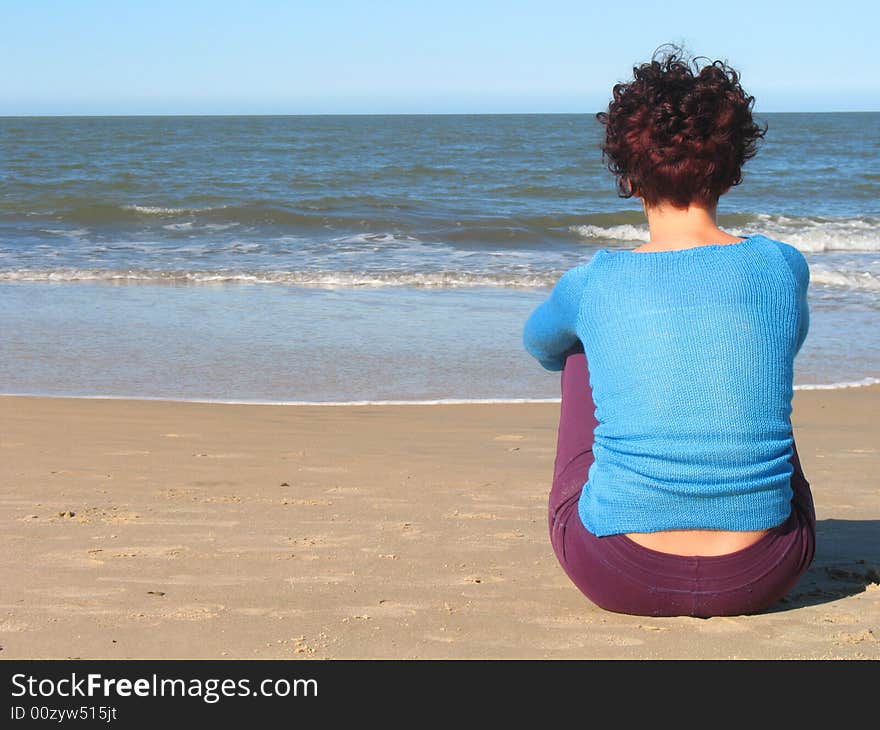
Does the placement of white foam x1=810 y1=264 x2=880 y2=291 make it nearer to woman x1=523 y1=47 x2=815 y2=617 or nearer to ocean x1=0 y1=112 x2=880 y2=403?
ocean x1=0 y1=112 x2=880 y2=403

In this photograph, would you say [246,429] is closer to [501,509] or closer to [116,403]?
[116,403]

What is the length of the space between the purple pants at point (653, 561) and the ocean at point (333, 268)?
3.85m

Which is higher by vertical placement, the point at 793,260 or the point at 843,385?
the point at 793,260

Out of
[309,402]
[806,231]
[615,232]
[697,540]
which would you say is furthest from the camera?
[615,232]

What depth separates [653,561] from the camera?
2504 mm

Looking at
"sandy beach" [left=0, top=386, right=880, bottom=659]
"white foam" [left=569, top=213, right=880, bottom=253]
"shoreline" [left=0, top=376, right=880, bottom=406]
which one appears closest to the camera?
"sandy beach" [left=0, top=386, right=880, bottom=659]

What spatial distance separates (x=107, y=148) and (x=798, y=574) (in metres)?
39.3

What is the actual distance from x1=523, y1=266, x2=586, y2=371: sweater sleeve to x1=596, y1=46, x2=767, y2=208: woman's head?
264 mm

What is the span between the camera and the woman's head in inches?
93.7

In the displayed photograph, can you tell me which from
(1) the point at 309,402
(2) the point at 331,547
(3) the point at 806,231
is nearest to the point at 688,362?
(2) the point at 331,547

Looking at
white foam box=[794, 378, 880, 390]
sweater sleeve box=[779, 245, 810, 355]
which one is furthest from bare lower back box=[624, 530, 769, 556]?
white foam box=[794, 378, 880, 390]

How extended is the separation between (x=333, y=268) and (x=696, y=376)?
10.8 m

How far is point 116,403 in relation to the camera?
619cm

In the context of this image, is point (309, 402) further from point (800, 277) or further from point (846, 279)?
point (846, 279)
